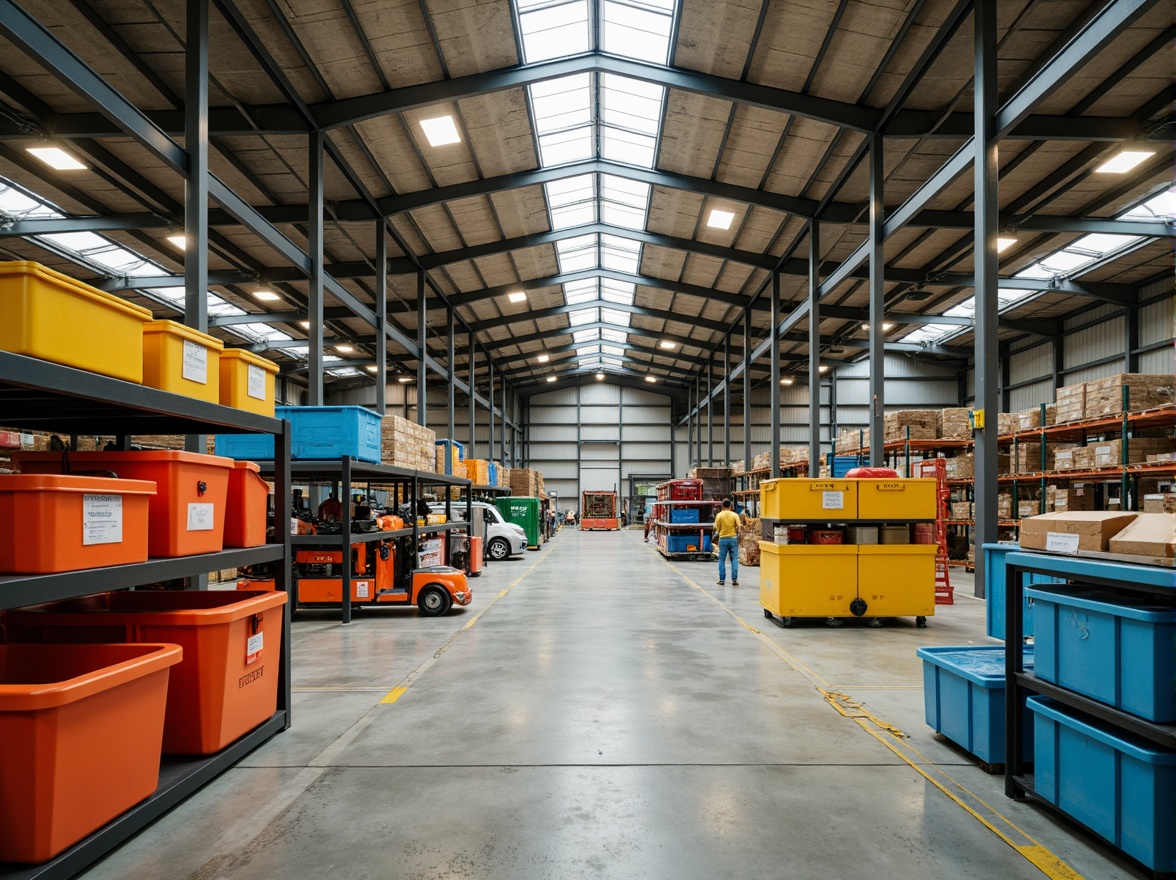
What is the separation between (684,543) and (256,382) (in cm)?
1687

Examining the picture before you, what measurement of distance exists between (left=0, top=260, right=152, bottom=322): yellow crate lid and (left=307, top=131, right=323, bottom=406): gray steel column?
8.97 m

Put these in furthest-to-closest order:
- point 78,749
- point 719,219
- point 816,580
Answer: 1. point 719,219
2. point 816,580
3. point 78,749

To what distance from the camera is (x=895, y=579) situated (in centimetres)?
890

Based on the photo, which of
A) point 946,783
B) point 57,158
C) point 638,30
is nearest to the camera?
point 946,783

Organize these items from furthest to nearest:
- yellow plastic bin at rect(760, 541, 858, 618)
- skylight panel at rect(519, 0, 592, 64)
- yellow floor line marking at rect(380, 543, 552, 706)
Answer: skylight panel at rect(519, 0, 592, 64), yellow plastic bin at rect(760, 541, 858, 618), yellow floor line marking at rect(380, 543, 552, 706)

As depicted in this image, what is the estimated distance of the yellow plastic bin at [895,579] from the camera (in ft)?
29.1

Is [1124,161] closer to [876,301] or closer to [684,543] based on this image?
[876,301]

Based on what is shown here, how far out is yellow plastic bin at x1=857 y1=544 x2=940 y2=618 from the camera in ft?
29.1

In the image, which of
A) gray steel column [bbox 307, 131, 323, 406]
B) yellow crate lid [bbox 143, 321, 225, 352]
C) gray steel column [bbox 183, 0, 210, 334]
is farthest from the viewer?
gray steel column [bbox 307, 131, 323, 406]

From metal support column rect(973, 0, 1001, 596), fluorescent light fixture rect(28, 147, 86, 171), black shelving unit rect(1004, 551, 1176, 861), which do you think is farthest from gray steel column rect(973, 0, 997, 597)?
fluorescent light fixture rect(28, 147, 86, 171)

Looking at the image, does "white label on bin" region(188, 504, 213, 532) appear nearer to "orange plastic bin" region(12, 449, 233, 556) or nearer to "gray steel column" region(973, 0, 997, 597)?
"orange plastic bin" region(12, 449, 233, 556)

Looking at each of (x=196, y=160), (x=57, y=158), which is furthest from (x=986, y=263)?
(x=57, y=158)

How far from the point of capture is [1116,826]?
9.72 feet

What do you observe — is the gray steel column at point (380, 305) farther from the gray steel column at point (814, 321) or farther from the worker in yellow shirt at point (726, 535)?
the gray steel column at point (814, 321)
